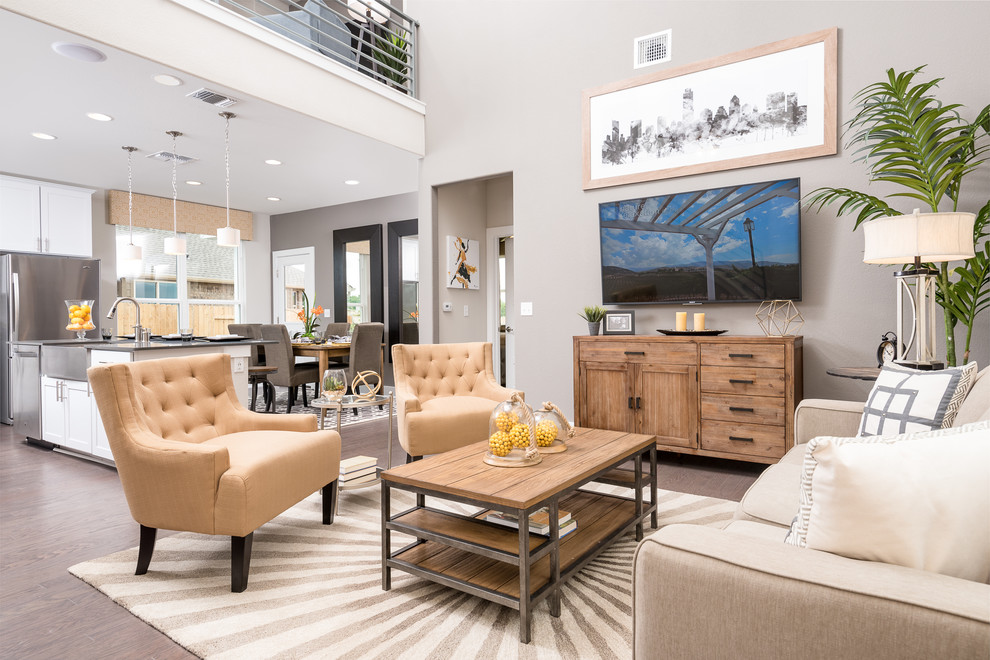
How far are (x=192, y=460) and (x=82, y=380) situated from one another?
8.63 ft

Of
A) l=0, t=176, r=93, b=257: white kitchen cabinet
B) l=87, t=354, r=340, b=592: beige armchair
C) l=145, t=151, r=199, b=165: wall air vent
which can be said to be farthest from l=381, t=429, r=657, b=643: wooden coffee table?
l=0, t=176, r=93, b=257: white kitchen cabinet

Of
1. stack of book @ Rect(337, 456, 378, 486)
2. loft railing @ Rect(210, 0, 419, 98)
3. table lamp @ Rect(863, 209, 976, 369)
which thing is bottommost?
stack of book @ Rect(337, 456, 378, 486)

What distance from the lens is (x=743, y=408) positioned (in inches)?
133

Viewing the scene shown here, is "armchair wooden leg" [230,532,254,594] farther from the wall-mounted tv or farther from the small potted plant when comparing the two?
the wall-mounted tv

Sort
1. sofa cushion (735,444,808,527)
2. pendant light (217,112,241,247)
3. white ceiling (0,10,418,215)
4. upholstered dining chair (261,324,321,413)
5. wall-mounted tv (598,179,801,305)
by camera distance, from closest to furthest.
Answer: sofa cushion (735,444,808,527) → white ceiling (0,10,418,215) → wall-mounted tv (598,179,801,305) → pendant light (217,112,241,247) → upholstered dining chair (261,324,321,413)

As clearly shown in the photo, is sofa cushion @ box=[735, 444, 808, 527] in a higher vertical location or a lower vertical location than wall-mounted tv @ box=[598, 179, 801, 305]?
lower

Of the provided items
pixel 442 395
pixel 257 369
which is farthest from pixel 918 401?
pixel 257 369

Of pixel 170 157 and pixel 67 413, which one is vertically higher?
pixel 170 157

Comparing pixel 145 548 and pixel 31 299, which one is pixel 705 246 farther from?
pixel 31 299

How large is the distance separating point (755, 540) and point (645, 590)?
0.21 m

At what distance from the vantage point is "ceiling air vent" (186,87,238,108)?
3.76 m

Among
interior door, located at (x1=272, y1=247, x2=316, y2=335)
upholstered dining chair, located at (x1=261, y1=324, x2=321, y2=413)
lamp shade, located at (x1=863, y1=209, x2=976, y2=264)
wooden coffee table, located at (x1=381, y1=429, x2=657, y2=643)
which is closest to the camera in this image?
wooden coffee table, located at (x1=381, y1=429, x2=657, y2=643)

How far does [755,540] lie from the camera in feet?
3.22

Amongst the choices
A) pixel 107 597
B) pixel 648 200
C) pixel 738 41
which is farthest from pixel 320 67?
pixel 107 597
